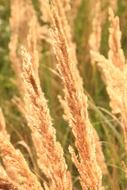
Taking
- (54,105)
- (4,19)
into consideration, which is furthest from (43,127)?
Answer: (4,19)

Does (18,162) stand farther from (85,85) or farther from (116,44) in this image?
(85,85)

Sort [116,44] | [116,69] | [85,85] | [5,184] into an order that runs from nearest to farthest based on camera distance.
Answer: [5,184], [116,69], [116,44], [85,85]

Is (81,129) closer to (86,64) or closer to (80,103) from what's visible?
(80,103)

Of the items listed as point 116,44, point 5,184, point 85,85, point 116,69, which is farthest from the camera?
point 85,85

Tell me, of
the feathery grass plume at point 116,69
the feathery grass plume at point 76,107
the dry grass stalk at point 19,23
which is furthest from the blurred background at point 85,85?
the feathery grass plume at point 76,107

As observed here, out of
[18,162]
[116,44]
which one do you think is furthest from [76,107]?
[116,44]

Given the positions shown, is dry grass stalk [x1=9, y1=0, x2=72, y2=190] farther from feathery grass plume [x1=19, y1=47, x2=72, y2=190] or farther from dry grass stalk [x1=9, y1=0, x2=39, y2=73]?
dry grass stalk [x1=9, y1=0, x2=39, y2=73]

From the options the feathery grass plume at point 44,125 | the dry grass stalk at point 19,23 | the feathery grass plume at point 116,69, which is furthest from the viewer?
the dry grass stalk at point 19,23

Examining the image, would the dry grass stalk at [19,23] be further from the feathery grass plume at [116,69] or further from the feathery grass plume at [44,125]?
the feathery grass plume at [44,125]

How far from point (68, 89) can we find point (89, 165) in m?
0.18

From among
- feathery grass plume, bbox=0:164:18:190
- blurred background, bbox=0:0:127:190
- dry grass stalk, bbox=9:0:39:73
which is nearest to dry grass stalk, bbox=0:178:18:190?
feathery grass plume, bbox=0:164:18:190

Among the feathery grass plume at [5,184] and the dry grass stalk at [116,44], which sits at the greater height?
the dry grass stalk at [116,44]

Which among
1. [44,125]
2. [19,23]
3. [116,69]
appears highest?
[19,23]

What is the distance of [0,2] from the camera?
4910 millimetres
